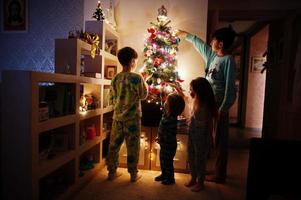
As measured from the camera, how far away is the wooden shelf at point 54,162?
4.82ft

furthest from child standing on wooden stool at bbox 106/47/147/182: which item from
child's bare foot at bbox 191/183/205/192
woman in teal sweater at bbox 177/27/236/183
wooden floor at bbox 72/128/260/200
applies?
woman in teal sweater at bbox 177/27/236/183

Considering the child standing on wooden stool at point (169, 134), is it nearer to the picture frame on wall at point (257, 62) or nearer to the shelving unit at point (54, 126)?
the shelving unit at point (54, 126)

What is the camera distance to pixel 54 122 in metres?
1.57

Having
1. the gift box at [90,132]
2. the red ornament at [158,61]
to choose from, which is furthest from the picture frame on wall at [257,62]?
the gift box at [90,132]

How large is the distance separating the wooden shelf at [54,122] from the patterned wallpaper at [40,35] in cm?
185

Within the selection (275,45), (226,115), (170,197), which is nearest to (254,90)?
(275,45)

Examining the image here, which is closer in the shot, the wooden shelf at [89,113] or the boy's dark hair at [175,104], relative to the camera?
the wooden shelf at [89,113]

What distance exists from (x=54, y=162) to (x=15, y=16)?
2.78 m

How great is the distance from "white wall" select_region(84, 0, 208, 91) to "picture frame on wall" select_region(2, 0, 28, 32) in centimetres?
126

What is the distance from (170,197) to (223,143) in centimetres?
81

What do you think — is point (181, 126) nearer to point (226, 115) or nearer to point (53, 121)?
point (226, 115)

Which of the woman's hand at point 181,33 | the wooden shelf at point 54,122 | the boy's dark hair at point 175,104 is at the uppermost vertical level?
the woman's hand at point 181,33

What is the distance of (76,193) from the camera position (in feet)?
6.29

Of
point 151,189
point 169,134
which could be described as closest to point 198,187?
point 151,189
